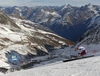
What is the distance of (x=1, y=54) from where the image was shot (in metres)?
68.4

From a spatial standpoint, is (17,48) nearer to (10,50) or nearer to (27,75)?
(10,50)

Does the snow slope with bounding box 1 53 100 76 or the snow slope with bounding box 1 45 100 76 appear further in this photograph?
the snow slope with bounding box 1 45 100 76

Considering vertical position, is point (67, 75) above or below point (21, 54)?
above

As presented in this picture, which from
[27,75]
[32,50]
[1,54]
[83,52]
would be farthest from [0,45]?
[27,75]

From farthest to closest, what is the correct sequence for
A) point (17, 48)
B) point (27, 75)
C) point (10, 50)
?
1. point (17, 48)
2. point (10, 50)
3. point (27, 75)

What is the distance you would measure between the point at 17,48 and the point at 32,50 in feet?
38.7

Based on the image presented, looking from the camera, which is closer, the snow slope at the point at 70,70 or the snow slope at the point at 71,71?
the snow slope at the point at 71,71

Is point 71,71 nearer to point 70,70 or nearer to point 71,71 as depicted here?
point 71,71

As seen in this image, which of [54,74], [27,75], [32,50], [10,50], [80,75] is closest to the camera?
[80,75]

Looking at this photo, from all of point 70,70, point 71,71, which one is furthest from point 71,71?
point 70,70

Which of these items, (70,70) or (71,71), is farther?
(70,70)

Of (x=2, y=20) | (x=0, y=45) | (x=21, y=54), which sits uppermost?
(x=2, y=20)

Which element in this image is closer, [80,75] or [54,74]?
[80,75]

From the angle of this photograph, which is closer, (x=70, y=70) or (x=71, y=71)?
(x=71, y=71)
